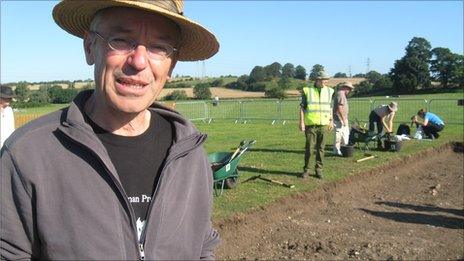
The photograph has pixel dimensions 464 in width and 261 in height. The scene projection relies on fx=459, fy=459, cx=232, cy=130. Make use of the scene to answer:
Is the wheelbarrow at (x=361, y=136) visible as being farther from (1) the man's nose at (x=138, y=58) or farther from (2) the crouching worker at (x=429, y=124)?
(1) the man's nose at (x=138, y=58)

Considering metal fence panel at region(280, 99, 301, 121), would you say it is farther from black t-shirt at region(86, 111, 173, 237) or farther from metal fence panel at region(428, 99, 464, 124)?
black t-shirt at region(86, 111, 173, 237)

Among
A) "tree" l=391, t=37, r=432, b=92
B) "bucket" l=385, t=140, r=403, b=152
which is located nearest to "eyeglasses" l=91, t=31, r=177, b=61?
"bucket" l=385, t=140, r=403, b=152

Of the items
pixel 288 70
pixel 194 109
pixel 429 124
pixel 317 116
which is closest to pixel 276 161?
pixel 317 116

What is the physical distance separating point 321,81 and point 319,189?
2.40 meters

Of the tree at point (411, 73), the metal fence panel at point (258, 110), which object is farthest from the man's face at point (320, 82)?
the tree at point (411, 73)

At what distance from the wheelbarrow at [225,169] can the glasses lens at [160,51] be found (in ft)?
18.4

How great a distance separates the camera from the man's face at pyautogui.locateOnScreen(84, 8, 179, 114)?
168 cm

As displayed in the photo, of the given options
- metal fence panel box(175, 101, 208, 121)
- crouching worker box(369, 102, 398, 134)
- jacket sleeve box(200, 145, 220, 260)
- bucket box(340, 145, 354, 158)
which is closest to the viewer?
jacket sleeve box(200, 145, 220, 260)

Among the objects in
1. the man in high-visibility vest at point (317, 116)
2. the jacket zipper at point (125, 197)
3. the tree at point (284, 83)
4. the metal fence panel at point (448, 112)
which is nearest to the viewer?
the jacket zipper at point (125, 197)

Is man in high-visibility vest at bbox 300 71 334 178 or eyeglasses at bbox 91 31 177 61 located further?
man in high-visibility vest at bbox 300 71 334 178

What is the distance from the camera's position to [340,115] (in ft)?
38.5

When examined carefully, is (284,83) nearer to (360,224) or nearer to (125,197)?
(360,224)

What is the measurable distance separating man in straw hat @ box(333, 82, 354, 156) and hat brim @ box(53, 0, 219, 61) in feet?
32.3

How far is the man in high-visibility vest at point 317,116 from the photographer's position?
9.32m
